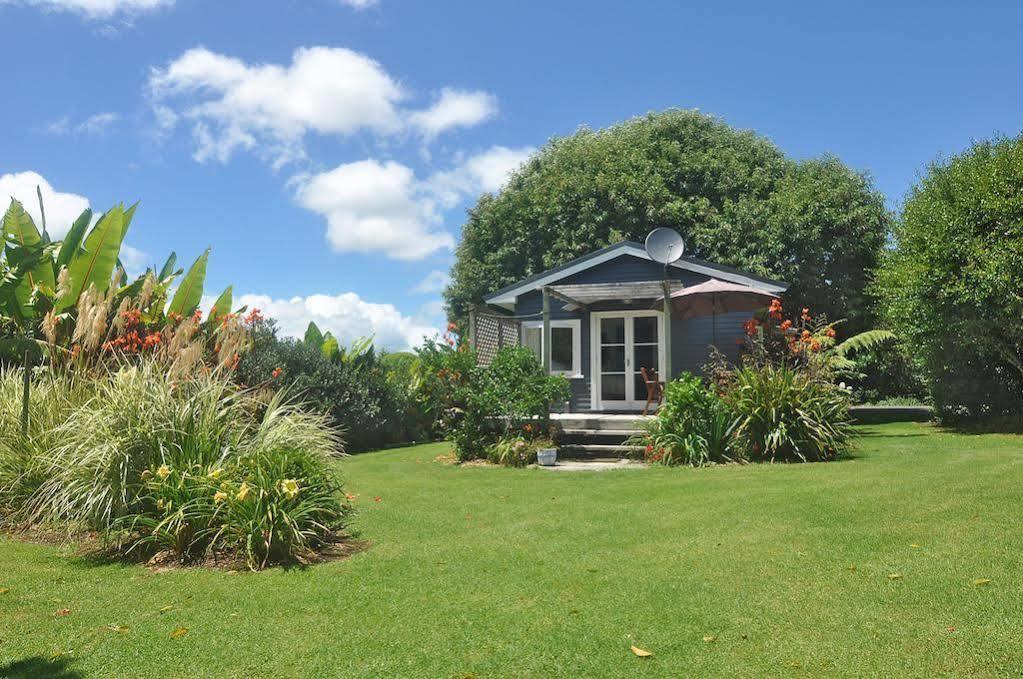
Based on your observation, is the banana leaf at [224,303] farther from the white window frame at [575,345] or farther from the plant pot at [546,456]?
the white window frame at [575,345]

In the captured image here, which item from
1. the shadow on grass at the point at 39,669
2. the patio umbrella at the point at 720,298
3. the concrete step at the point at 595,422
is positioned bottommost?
the shadow on grass at the point at 39,669

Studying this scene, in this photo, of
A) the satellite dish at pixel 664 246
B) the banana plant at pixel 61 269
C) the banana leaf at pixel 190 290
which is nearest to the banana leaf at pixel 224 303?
the banana leaf at pixel 190 290

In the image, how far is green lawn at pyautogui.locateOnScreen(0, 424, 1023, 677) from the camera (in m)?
4.13

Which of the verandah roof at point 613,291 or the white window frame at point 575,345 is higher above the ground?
the verandah roof at point 613,291

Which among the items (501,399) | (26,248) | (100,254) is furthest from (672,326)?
(26,248)

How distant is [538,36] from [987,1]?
23.6 ft

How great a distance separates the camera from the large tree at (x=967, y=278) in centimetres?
1443

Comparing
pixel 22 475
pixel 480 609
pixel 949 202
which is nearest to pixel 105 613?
pixel 480 609

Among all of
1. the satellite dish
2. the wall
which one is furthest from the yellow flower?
the satellite dish

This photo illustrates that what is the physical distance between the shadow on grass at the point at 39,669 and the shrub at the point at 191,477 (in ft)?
5.97

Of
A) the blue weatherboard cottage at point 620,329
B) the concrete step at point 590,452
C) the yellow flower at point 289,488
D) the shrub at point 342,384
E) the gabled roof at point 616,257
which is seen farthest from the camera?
the blue weatherboard cottage at point 620,329

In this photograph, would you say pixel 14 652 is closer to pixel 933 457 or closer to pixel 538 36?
pixel 933 457

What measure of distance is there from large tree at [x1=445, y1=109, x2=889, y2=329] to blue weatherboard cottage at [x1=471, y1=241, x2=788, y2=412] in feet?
17.5

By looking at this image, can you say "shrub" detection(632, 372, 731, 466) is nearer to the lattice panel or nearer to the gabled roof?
the lattice panel
